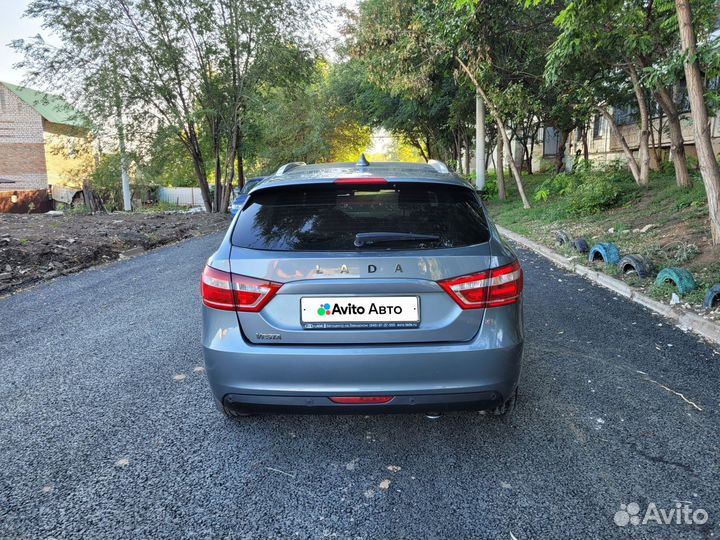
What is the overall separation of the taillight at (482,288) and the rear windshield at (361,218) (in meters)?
0.19

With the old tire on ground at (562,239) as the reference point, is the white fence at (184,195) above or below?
above

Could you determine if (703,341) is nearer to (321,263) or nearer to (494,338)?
(494,338)

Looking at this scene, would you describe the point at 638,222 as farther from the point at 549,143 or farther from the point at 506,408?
the point at 549,143

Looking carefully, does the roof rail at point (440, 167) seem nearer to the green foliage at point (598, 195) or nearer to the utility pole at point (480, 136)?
the green foliage at point (598, 195)

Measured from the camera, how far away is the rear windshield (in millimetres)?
2559

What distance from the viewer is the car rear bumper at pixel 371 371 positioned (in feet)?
8.07

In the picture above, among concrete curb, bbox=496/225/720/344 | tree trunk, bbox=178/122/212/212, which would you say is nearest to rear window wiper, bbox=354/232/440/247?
concrete curb, bbox=496/225/720/344

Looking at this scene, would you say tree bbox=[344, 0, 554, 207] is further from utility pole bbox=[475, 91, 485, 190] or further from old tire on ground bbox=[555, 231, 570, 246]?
old tire on ground bbox=[555, 231, 570, 246]

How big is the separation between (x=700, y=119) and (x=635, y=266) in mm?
2088

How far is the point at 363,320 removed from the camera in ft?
8.14

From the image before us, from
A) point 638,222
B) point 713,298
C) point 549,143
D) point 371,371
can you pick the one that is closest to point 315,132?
point 549,143

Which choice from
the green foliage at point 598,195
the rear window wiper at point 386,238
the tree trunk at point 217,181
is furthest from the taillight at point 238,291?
the tree trunk at point 217,181

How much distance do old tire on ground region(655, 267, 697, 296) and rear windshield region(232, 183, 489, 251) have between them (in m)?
3.89

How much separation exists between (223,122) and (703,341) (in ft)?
66.3
